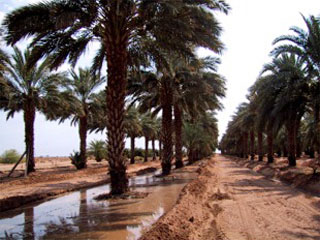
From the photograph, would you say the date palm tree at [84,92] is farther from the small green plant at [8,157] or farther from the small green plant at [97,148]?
the small green plant at [8,157]

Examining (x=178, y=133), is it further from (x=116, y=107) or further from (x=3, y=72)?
(x=116, y=107)

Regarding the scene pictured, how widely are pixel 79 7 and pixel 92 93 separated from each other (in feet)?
66.4

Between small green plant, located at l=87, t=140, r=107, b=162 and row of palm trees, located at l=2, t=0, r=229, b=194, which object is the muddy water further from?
small green plant, located at l=87, t=140, r=107, b=162

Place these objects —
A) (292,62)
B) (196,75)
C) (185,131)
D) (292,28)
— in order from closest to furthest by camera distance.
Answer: (292,28) → (292,62) → (196,75) → (185,131)

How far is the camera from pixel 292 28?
18.2 m

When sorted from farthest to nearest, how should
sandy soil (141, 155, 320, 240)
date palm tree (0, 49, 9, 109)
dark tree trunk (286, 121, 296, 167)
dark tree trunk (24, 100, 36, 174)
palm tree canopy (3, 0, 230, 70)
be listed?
1. dark tree trunk (286, 121, 296, 167)
2. dark tree trunk (24, 100, 36, 174)
3. date palm tree (0, 49, 9, 109)
4. palm tree canopy (3, 0, 230, 70)
5. sandy soil (141, 155, 320, 240)

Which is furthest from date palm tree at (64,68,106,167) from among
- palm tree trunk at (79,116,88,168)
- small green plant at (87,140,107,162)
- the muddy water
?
the muddy water

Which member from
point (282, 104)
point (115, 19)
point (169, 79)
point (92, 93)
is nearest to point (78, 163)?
point (92, 93)

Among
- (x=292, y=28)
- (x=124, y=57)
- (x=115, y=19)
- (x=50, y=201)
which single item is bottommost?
(x=50, y=201)

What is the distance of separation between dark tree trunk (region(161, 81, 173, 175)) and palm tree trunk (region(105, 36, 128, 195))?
1084cm

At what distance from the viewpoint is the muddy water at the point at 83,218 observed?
7264mm

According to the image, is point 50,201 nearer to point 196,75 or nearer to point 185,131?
point 196,75

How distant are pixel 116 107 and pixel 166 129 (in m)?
11.4

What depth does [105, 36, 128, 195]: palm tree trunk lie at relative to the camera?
12.6 metres
